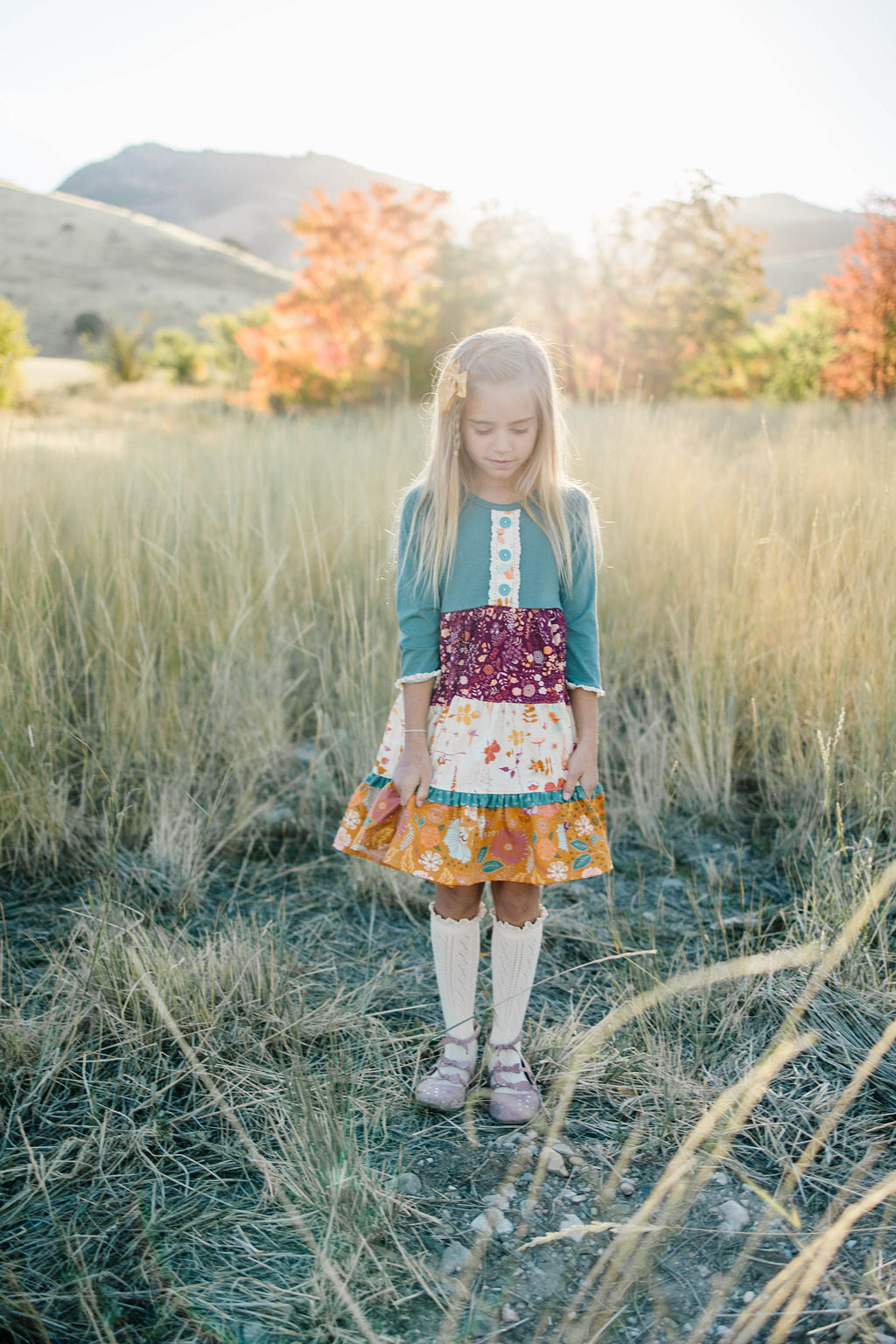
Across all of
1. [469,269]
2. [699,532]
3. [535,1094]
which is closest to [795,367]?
[469,269]

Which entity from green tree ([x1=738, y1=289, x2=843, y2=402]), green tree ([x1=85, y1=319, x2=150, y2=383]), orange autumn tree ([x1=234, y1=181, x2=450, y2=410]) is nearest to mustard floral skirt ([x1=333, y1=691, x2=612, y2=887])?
orange autumn tree ([x1=234, y1=181, x2=450, y2=410])

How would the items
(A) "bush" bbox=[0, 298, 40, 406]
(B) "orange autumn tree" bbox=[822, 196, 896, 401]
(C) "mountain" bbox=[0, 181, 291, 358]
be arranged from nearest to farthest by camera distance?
(A) "bush" bbox=[0, 298, 40, 406] < (B) "orange autumn tree" bbox=[822, 196, 896, 401] < (C) "mountain" bbox=[0, 181, 291, 358]

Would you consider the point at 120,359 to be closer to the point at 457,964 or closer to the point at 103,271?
the point at 103,271

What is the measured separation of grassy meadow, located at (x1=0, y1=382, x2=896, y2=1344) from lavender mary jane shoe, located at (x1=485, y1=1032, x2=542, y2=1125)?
0.17 ft

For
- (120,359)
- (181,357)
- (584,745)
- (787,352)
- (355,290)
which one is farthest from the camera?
(181,357)

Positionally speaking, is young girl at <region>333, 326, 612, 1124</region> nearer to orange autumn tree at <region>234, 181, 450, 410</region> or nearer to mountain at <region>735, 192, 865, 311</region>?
orange autumn tree at <region>234, 181, 450, 410</region>

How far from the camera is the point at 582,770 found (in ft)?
5.34

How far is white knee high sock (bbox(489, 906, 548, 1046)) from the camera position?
1.72 metres

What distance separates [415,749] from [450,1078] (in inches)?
27.2

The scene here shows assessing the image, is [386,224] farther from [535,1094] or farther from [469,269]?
[535,1094]

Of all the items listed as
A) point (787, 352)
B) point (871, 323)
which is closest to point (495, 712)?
point (871, 323)

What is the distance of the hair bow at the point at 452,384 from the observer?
1.55 metres

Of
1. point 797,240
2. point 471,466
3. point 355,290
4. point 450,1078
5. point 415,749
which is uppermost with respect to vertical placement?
point 797,240

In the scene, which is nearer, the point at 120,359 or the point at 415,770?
the point at 415,770
